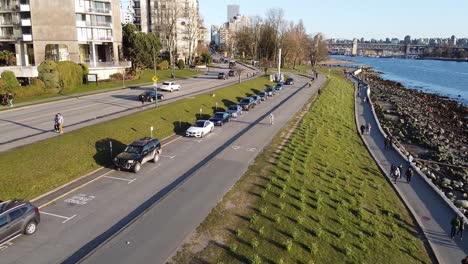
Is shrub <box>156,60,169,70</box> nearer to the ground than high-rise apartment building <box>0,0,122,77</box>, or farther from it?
nearer to the ground

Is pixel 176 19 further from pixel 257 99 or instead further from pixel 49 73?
pixel 49 73

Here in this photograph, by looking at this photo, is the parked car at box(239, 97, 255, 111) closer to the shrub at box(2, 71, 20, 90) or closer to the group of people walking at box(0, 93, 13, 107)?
the group of people walking at box(0, 93, 13, 107)

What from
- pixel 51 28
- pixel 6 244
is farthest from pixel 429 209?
pixel 51 28

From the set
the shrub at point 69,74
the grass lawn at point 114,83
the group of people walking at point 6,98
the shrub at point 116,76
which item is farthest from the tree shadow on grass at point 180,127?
the shrub at point 116,76

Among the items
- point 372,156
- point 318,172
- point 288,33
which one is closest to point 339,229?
point 318,172

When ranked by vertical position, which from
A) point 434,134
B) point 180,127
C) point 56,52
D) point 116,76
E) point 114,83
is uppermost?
point 56,52

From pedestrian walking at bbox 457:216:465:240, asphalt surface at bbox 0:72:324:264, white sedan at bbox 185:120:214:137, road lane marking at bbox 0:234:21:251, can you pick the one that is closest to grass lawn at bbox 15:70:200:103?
white sedan at bbox 185:120:214:137
